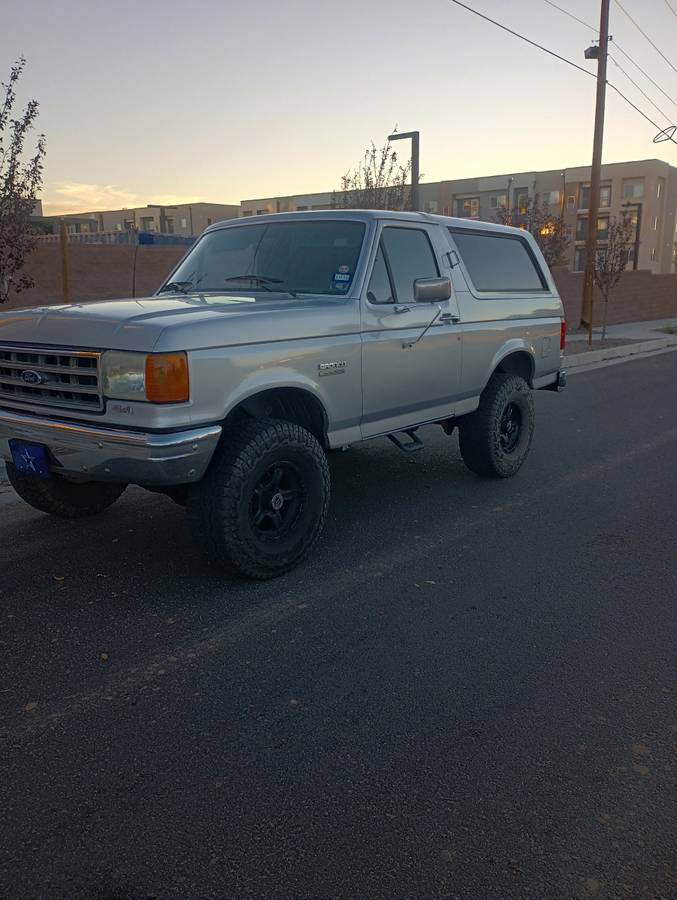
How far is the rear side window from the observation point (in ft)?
19.8

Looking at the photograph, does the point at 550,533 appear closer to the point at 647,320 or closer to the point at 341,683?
the point at 341,683

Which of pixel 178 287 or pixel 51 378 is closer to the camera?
pixel 51 378

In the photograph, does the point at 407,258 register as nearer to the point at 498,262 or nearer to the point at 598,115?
the point at 498,262

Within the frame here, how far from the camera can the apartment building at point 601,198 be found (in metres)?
58.9

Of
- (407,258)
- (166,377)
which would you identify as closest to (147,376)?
(166,377)

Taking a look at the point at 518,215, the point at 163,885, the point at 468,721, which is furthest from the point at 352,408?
the point at 518,215

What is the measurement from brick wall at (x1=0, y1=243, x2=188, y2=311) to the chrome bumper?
25.7ft

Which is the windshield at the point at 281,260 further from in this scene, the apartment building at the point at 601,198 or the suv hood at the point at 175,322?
the apartment building at the point at 601,198

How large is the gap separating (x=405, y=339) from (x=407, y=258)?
62 cm

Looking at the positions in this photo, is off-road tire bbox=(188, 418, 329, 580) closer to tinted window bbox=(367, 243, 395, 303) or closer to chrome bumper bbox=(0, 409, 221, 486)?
chrome bumper bbox=(0, 409, 221, 486)

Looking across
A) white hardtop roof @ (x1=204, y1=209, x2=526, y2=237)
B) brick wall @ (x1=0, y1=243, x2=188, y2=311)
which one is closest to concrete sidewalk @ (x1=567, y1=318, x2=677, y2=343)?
brick wall @ (x1=0, y1=243, x2=188, y2=311)

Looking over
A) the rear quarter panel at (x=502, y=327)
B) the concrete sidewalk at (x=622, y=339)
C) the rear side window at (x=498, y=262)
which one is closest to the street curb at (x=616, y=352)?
the concrete sidewalk at (x=622, y=339)

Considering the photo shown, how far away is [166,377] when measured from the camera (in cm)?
358

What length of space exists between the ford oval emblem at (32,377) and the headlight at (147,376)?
523mm
